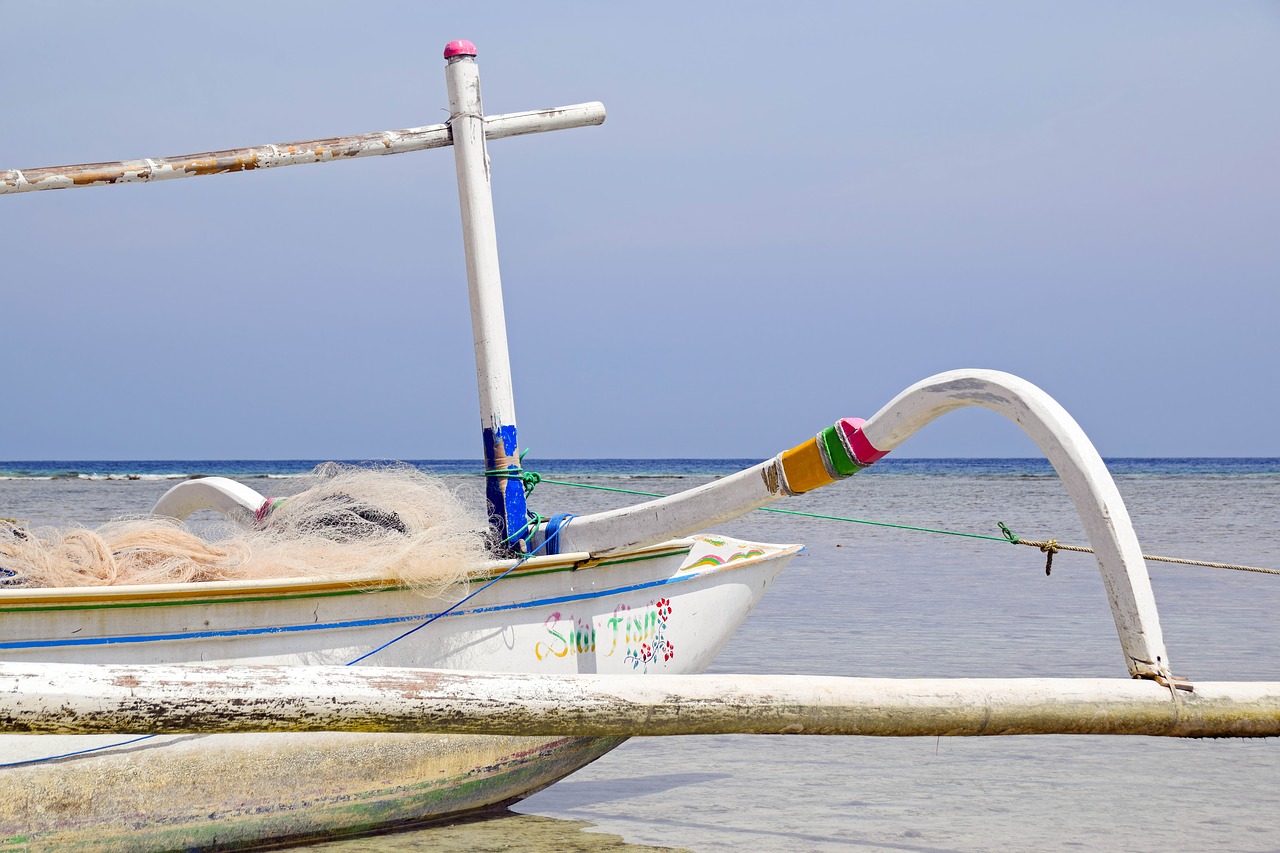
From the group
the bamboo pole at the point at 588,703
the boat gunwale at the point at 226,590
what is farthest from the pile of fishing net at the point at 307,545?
the bamboo pole at the point at 588,703

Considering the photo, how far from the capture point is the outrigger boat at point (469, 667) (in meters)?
2.51

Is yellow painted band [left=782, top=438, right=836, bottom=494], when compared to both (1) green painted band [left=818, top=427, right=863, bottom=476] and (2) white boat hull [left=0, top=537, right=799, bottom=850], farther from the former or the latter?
(2) white boat hull [left=0, top=537, right=799, bottom=850]

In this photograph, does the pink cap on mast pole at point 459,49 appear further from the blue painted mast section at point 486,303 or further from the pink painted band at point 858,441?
the pink painted band at point 858,441

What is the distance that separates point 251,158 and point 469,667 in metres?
2.31

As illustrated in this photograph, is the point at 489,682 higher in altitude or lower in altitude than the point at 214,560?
lower

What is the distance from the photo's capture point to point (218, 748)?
3.76 m

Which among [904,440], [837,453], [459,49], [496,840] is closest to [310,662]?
[496,840]

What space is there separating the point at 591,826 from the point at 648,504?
49.0 inches

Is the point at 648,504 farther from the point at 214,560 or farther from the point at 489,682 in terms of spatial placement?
the point at 489,682

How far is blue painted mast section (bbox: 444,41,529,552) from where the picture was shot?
15.8 ft

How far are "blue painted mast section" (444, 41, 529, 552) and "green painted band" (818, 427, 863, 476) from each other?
1333 millimetres

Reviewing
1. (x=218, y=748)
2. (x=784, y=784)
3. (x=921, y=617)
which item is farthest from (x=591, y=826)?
(x=921, y=617)

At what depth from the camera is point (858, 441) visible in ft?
13.7

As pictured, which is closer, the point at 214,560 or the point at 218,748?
the point at 218,748
